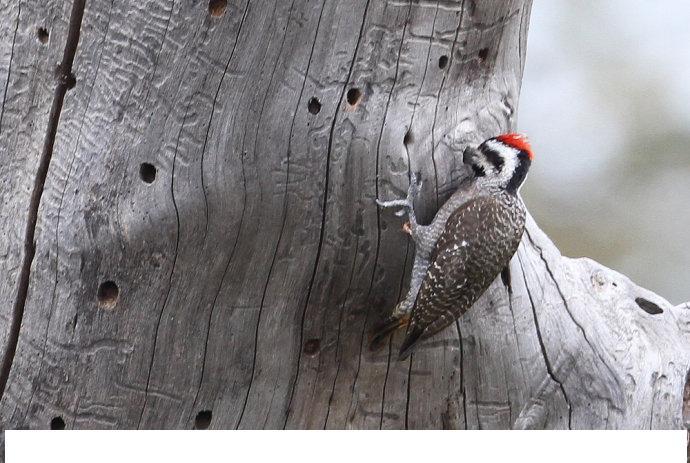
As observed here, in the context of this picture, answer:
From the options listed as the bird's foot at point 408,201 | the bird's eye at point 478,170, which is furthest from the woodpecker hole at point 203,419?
the bird's eye at point 478,170

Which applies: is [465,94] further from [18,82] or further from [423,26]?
[18,82]

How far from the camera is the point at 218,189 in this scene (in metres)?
2.69

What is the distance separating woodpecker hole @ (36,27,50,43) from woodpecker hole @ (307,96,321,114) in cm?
81

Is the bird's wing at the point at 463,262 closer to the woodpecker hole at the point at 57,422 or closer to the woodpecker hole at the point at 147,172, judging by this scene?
the woodpecker hole at the point at 147,172

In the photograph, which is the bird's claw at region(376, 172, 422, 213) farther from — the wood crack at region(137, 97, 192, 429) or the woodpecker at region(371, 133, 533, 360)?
the wood crack at region(137, 97, 192, 429)

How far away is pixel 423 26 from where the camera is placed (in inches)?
111

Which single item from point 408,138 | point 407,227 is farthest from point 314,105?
point 407,227

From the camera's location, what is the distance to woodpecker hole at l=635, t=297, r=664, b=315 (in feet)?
12.8

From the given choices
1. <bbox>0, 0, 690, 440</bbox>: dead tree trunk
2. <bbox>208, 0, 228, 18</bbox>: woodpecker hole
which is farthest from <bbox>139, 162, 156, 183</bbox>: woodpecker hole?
<bbox>208, 0, 228, 18</bbox>: woodpecker hole

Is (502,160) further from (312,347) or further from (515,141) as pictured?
(312,347)

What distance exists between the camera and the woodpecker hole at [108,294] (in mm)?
2756

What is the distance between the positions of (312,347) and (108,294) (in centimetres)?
68

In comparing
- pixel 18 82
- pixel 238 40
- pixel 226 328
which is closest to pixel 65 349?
pixel 226 328

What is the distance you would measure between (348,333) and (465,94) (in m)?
0.89
